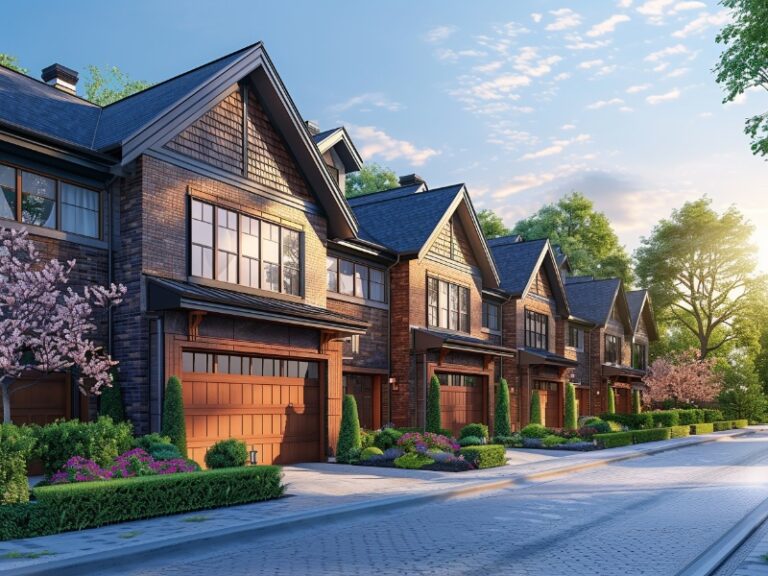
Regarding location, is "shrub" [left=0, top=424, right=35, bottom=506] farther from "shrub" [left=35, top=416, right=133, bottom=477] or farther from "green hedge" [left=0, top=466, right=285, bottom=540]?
"shrub" [left=35, top=416, right=133, bottom=477]

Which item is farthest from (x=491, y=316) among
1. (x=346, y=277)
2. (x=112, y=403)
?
(x=112, y=403)

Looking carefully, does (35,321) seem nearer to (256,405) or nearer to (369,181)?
(256,405)

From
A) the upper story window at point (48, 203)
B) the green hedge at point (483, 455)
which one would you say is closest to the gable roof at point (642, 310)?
the green hedge at point (483, 455)

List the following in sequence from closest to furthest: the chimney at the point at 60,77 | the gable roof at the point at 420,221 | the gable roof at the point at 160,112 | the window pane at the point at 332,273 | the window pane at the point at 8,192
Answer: the window pane at the point at 8,192 < the gable roof at the point at 160,112 < the chimney at the point at 60,77 < the window pane at the point at 332,273 < the gable roof at the point at 420,221

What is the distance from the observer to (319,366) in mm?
22547

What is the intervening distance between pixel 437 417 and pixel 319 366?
7.23m

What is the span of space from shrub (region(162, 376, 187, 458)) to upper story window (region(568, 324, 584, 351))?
3333cm

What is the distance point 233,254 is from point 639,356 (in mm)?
44914

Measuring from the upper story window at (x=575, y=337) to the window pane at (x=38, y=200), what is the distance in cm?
3518

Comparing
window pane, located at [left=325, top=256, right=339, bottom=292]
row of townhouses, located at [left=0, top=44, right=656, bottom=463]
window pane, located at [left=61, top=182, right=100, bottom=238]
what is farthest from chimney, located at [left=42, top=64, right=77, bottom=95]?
window pane, located at [left=325, top=256, right=339, bottom=292]

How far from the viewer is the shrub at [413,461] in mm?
20781

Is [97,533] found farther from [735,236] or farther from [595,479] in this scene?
[735,236]

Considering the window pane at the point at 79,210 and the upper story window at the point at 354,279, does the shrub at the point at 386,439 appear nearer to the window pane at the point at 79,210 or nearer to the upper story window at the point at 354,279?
the upper story window at the point at 354,279

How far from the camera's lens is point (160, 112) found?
17.8m
